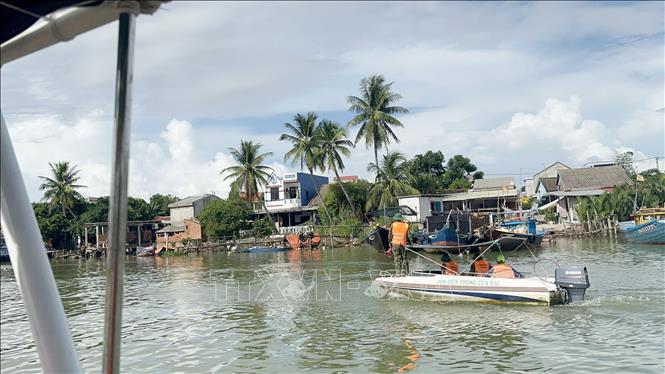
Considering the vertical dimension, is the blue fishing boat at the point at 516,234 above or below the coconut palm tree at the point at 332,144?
below

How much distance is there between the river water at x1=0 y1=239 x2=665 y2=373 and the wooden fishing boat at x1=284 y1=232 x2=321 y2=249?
2407 cm

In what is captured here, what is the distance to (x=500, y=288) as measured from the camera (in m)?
12.6

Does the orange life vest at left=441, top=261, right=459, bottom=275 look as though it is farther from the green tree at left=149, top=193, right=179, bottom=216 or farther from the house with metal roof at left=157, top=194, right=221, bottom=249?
the green tree at left=149, top=193, right=179, bottom=216

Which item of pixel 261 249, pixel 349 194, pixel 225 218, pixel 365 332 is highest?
pixel 349 194

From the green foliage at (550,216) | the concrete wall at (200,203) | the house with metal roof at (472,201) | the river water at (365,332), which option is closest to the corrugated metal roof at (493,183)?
the house with metal roof at (472,201)

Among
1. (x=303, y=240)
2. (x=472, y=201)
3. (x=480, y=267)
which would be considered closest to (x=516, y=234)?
(x=480, y=267)

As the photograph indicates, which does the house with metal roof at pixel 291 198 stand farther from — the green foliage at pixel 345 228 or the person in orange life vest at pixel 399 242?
the person in orange life vest at pixel 399 242

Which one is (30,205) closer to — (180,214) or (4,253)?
(4,253)

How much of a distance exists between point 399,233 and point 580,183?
40.0 meters

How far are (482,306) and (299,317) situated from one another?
405cm

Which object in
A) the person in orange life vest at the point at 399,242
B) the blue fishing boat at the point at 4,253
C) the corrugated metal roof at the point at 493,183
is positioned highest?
the corrugated metal roof at the point at 493,183

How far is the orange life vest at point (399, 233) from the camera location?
1545 cm

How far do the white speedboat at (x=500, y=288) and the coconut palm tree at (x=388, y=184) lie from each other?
3127 cm

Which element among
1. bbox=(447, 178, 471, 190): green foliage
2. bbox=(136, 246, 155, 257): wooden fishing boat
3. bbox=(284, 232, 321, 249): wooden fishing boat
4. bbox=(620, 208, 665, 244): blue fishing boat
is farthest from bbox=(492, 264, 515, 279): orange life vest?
bbox=(447, 178, 471, 190): green foliage
